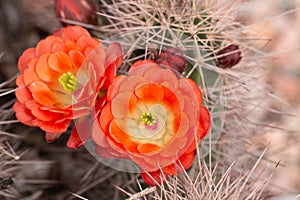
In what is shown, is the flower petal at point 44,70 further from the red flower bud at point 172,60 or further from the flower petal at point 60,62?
the red flower bud at point 172,60

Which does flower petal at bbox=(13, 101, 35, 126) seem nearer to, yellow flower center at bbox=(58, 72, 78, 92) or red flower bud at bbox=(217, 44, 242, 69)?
yellow flower center at bbox=(58, 72, 78, 92)

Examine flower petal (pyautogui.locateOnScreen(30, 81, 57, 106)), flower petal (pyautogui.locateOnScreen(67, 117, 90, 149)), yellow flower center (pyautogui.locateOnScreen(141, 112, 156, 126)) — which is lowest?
flower petal (pyautogui.locateOnScreen(67, 117, 90, 149))

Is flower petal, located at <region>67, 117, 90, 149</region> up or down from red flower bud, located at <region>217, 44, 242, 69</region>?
down

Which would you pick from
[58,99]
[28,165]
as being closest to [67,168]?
[28,165]

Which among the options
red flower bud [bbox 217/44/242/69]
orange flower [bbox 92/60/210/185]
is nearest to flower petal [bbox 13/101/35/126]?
orange flower [bbox 92/60/210/185]

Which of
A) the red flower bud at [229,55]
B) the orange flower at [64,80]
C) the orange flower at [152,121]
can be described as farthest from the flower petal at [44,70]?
the red flower bud at [229,55]

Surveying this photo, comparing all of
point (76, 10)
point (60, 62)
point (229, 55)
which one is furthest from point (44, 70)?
point (229, 55)

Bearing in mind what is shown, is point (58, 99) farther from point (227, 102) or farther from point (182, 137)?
point (227, 102)
